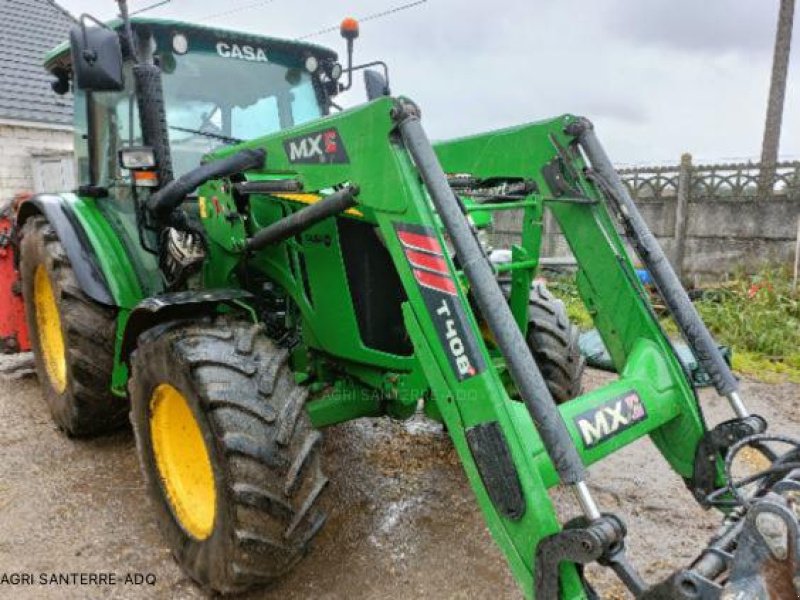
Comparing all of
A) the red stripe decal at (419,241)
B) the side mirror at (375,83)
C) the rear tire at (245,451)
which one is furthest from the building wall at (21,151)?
the red stripe decal at (419,241)

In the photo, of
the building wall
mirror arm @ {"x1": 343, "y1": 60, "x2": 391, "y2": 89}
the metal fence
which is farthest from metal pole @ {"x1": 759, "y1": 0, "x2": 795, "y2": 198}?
the building wall

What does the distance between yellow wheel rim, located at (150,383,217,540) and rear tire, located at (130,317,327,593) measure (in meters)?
0.04

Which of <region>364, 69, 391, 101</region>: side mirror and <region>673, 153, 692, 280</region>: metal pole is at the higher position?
<region>364, 69, 391, 101</region>: side mirror

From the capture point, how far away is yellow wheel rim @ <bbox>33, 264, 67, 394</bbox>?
14.2 ft

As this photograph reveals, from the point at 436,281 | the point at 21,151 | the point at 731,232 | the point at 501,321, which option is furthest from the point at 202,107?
the point at 21,151

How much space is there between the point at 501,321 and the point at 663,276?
0.86 m

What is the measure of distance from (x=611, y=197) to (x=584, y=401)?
2.71ft

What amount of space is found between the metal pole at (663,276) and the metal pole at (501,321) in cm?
79

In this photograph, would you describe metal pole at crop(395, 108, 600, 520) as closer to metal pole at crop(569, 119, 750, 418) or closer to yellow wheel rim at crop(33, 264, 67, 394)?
metal pole at crop(569, 119, 750, 418)

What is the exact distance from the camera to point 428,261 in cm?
204

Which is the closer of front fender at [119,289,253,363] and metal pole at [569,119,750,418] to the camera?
metal pole at [569,119,750,418]

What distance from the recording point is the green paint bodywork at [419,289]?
197 centimetres

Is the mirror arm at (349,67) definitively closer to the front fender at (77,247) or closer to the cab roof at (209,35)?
the cab roof at (209,35)

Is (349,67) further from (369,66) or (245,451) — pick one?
(245,451)
